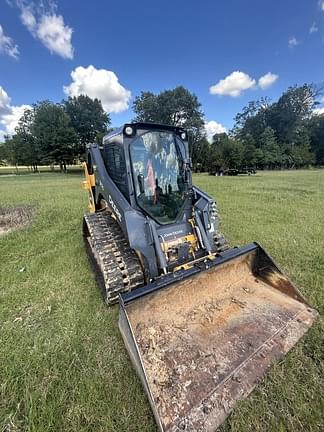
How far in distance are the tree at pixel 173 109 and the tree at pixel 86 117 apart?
267 inches

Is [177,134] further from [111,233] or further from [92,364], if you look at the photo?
[92,364]

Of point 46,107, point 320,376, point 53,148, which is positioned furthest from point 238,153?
point 320,376

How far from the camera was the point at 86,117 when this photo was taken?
3828 centimetres

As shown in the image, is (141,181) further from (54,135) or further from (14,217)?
(54,135)

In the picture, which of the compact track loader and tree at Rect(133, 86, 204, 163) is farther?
tree at Rect(133, 86, 204, 163)

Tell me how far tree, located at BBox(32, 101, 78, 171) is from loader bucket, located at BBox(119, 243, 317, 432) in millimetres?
37354

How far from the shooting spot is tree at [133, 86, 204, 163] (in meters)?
38.4

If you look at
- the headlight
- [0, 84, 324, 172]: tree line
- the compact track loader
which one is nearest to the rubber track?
the compact track loader

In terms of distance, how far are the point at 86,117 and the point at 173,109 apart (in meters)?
15.7

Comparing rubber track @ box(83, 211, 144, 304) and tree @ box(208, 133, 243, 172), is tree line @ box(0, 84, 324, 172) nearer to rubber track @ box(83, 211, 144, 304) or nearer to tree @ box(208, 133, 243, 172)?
tree @ box(208, 133, 243, 172)

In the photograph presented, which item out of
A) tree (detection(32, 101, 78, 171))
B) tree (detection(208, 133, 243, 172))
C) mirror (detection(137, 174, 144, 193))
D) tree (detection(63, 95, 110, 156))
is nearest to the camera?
mirror (detection(137, 174, 144, 193))

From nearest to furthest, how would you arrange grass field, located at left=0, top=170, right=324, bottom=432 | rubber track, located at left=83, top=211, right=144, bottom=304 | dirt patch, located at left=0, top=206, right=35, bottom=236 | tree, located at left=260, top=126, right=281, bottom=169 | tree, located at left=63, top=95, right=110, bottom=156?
grass field, located at left=0, top=170, right=324, bottom=432 → rubber track, located at left=83, top=211, right=144, bottom=304 → dirt patch, located at left=0, top=206, right=35, bottom=236 → tree, located at left=63, top=95, right=110, bottom=156 → tree, located at left=260, top=126, right=281, bottom=169

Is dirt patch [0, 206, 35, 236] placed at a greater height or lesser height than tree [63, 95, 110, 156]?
lesser

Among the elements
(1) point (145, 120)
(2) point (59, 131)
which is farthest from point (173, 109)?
(2) point (59, 131)
